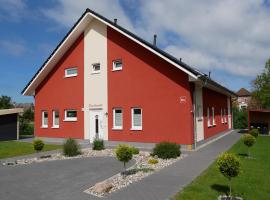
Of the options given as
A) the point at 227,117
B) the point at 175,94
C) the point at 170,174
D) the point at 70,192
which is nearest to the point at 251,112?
the point at 227,117

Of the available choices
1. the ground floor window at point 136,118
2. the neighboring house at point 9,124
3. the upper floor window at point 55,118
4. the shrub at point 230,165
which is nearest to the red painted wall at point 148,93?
the ground floor window at point 136,118

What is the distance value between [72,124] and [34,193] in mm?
13095

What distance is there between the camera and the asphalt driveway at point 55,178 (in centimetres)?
791

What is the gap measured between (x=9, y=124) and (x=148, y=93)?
14109mm

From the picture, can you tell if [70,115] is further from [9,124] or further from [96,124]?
[9,124]

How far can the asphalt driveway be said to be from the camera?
791cm

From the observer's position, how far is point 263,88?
36188mm

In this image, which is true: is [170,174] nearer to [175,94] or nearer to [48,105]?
[175,94]

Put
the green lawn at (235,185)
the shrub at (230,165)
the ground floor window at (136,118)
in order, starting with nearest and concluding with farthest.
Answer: the shrub at (230,165) → the green lawn at (235,185) → the ground floor window at (136,118)

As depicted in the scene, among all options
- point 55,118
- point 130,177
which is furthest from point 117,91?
point 130,177

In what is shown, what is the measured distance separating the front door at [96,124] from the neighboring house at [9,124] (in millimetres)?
8798

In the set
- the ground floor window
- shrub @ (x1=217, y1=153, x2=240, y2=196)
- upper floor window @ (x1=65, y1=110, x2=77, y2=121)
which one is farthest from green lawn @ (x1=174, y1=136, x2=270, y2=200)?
upper floor window @ (x1=65, y1=110, x2=77, y2=121)

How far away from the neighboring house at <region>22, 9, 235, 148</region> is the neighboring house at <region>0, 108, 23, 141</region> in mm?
2493

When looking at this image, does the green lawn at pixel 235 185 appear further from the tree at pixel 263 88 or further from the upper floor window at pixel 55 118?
the tree at pixel 263 88
